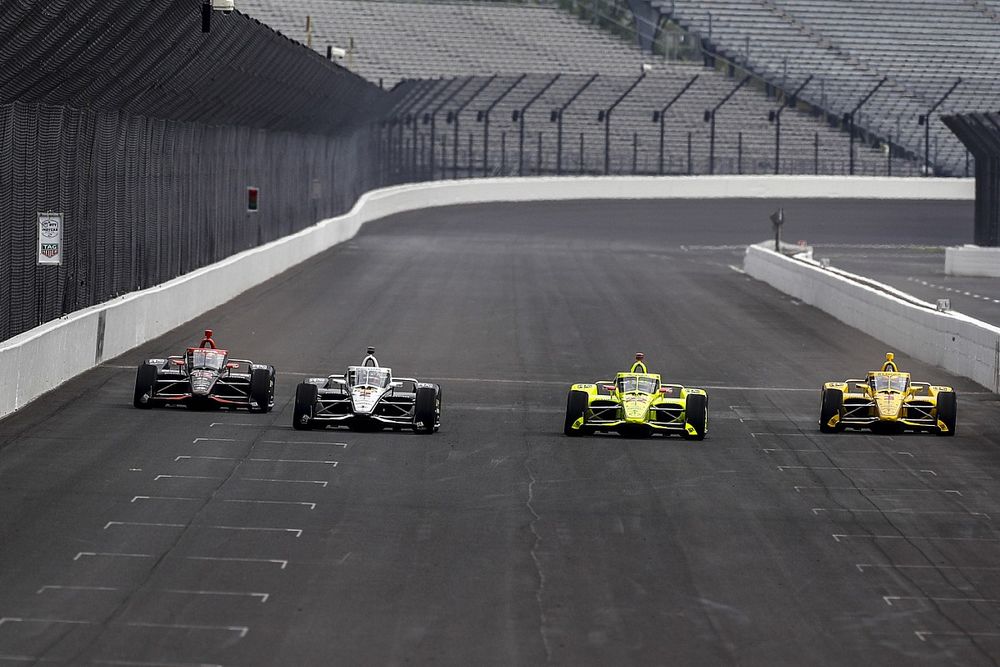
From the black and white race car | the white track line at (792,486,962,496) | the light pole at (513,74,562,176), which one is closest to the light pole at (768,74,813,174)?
the light pole at (513,74,562,176)

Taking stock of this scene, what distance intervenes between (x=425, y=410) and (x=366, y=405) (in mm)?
601

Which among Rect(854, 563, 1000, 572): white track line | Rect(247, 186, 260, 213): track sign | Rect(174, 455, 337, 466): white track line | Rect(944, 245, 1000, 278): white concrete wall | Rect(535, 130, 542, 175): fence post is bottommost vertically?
Rect(854, 563, 1000, 572): white track line

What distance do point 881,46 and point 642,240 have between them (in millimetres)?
33189

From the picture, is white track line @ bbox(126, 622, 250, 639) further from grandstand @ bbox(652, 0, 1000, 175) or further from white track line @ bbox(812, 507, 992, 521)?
grandstand @ bbox(652, 0, 1000, 175)

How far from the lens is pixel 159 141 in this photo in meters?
28.7

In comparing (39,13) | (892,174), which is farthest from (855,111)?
(39,13)

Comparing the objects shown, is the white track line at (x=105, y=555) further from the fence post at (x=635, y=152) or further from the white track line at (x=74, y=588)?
the fence post at (x=635, y=152)

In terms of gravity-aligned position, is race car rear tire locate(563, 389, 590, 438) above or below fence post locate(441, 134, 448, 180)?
below

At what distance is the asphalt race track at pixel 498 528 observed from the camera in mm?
10164

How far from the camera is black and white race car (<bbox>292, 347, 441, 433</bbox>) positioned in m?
18.0

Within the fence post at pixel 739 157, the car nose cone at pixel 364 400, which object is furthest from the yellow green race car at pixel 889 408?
the fence post at pixel 739 157

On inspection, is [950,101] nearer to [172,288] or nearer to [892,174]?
[892,174]

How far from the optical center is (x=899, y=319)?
28.0 m

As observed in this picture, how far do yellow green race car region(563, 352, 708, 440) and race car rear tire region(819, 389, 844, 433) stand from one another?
133cm
